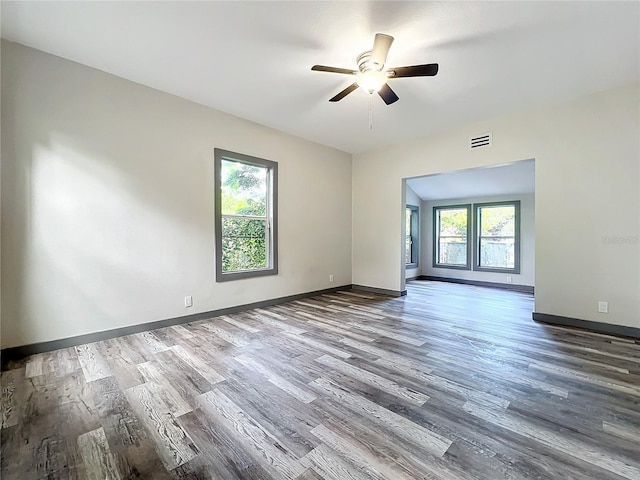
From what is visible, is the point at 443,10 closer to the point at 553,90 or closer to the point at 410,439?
the point at 553,90

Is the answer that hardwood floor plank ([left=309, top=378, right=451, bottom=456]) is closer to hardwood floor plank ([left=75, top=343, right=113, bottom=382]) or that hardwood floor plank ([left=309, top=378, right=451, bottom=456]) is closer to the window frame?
hardwood floor plank ([left=75, top=343, right=113, bottom=382])

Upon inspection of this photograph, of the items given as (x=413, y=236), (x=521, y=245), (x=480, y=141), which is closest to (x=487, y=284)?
(x=521, y=245)

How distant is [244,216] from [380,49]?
2.89m

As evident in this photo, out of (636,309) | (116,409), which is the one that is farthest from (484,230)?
(116,409)

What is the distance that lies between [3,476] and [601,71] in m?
5.48

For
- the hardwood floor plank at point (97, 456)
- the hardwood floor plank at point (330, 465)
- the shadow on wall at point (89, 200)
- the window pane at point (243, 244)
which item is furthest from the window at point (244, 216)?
the hardwood floor plank at point (330, 465)

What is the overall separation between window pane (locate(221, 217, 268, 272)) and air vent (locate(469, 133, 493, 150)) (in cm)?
347

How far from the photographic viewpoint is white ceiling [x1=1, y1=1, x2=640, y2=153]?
2164 millimetres

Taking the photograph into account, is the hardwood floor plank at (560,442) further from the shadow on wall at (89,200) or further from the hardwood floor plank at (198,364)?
the shadow on wall at (89,200)

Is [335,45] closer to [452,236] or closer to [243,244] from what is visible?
[243,244]

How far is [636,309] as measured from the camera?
3154 mm

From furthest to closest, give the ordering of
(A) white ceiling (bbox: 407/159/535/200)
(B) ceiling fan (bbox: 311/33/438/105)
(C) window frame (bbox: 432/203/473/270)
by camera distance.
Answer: (C) window frame (bbox: 432/203/473/270)
(A) white ceiling (bbox: 407/159/535/200)
(B) ceiling fan (bbox: 311/33/438/105)

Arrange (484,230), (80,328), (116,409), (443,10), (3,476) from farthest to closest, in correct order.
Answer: (484,230) → (80,328) → (443,10) → (116,409) → (3,476)

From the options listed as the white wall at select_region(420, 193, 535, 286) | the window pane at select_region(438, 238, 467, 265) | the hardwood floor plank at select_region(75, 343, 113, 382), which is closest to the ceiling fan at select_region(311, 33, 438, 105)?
the hardwood floor plank at select_region(75, 343, 113, 382)
